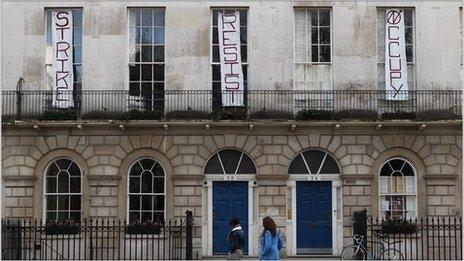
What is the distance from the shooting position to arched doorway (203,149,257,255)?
25.7 meters

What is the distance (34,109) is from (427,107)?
13086 mm

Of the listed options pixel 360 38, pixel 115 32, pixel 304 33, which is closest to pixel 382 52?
pixel 360 38

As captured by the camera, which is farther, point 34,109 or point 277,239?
point 34,109

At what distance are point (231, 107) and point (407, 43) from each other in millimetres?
6372

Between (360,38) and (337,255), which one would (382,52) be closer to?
(360,38)

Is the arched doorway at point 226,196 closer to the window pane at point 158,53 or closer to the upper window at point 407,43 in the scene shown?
the window pane at point 158,53

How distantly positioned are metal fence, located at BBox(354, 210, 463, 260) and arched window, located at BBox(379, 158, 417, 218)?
0.37 m

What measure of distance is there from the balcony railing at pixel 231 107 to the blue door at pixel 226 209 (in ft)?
7.87

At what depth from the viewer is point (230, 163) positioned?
2597 centimetres

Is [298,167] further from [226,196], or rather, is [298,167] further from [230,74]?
[230,74]

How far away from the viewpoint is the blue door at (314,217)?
84.2 feet

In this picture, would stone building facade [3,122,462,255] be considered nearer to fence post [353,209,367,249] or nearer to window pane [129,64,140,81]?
fence post [353,209,367,249]

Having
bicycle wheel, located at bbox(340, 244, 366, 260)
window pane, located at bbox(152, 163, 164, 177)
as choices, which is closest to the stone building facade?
window pane, located at bbox(152, 163, 164, 177)

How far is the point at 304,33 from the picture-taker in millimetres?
26516
